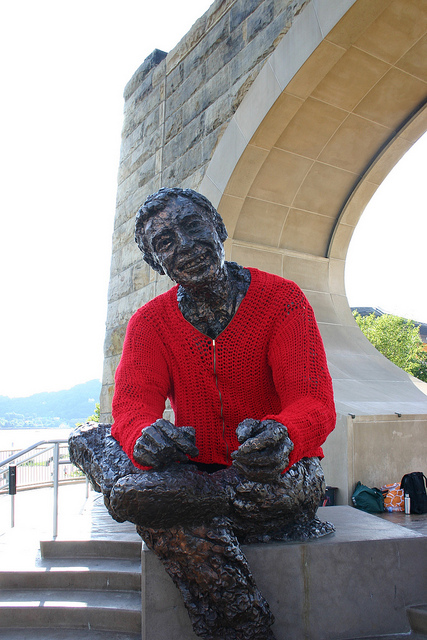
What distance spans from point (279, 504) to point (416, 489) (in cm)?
249

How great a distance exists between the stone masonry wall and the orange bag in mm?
2941

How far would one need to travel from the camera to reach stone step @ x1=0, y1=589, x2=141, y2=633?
265 centimetres

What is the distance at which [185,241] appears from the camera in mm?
1729

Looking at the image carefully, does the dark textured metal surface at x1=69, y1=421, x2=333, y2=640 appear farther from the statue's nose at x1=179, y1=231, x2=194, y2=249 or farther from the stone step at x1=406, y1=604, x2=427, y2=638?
the statue's nose at x1=179, y1=231, x2=194, y2=249

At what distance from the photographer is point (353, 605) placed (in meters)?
1.73

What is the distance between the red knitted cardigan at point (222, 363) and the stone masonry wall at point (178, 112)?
Answer: 3.39 m

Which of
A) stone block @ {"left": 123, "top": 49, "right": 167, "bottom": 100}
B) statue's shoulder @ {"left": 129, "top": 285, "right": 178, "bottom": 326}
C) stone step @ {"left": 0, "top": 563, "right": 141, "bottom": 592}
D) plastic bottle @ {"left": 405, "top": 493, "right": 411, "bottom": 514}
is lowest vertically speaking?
stone step @ {"left": 0, "top": 563, "right": 141, "bottom": 592}

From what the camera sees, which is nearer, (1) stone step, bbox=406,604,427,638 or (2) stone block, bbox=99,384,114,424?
(1) stone step, bbox=406,604,427,638

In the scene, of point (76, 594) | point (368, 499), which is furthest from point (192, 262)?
point (368, 499)

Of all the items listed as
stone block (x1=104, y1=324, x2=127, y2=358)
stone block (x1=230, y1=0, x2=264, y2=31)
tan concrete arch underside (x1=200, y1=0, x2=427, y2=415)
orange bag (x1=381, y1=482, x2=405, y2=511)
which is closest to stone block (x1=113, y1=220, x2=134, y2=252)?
stone block (x1=104, y1=324, x2=127, y2=358)

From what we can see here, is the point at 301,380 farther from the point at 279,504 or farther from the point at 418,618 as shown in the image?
the point at 418,618

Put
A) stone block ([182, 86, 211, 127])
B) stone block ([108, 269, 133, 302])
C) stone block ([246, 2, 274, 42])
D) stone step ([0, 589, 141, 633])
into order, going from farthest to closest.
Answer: stone block ([108, 269, 133, 302]) → stone block ([182, 86, 211, 127]) → stone block ([246, 2, 274, 42]) → stone step ([0, 589, 141, 633])

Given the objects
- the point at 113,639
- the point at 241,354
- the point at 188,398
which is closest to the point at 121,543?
the point at 113,639

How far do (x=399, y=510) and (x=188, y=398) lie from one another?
251cm
